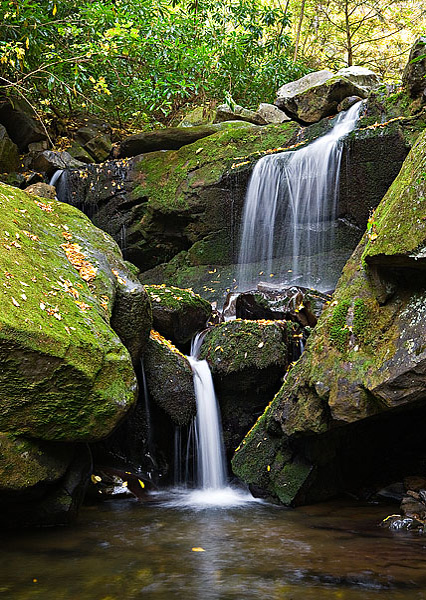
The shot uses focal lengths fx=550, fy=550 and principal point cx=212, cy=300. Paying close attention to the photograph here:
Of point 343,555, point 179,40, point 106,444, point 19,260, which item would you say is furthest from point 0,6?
point 343,555

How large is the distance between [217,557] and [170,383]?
9.33ft

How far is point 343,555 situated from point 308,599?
0.94 m

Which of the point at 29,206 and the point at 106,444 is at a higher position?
the point at 29,206

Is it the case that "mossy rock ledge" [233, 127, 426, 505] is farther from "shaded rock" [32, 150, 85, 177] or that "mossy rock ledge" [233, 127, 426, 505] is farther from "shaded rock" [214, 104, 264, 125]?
"shaded rock" [214, 104, 264, 125]

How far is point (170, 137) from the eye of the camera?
1290 cm

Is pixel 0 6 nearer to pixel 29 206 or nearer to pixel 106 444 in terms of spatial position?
pixel 29 206

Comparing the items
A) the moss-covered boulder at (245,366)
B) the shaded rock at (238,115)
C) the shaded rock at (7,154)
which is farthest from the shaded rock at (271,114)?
the moss-covered boulder at (245,366)

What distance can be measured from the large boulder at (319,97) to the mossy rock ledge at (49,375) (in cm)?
830

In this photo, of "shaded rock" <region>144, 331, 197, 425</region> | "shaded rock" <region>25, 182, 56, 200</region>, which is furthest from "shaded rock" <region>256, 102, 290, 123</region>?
"shaded rock" <region>144, 331, 197, 425</region>

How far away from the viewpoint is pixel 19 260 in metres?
4.79

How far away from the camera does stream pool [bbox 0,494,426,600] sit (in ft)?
11.2

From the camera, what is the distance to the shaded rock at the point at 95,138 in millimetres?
14094

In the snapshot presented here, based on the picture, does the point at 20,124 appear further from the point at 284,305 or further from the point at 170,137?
the point at 284,305

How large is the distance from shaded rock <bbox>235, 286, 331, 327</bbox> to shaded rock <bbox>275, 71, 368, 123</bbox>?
5.73 m
